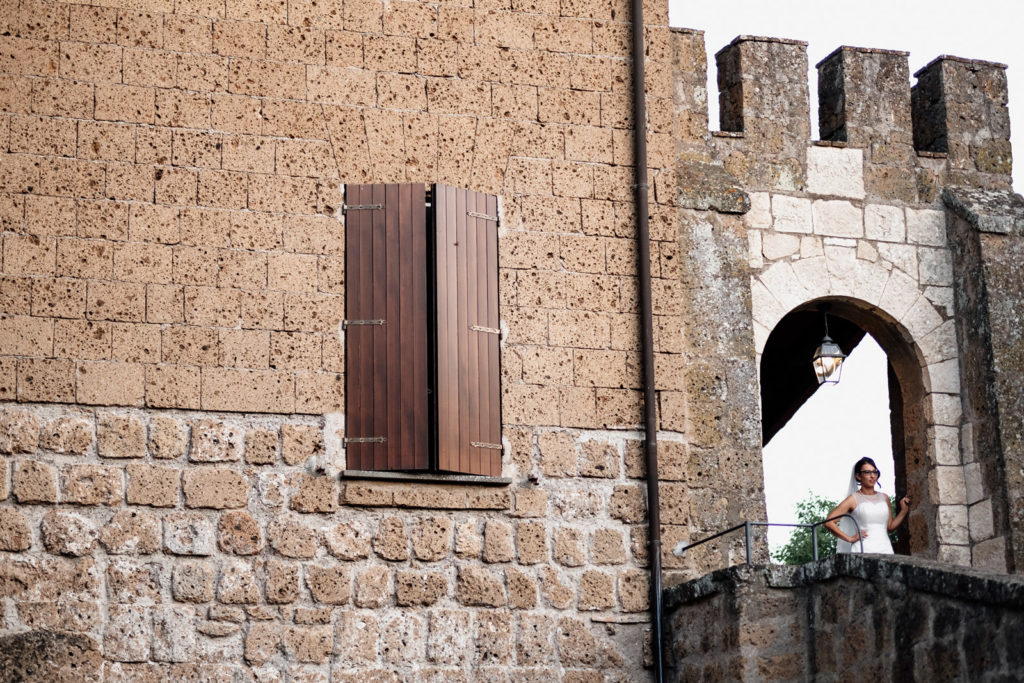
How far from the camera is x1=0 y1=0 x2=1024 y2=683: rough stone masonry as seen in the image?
8.95 m

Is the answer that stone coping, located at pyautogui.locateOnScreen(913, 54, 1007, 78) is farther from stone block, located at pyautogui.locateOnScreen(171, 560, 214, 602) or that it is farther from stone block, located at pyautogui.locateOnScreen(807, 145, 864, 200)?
stone block, located at pyautogui.locateOnScreen(171, 560, 214, 602)

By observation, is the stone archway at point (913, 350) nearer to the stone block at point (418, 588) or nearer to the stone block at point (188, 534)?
the stone block at point (418, 588)

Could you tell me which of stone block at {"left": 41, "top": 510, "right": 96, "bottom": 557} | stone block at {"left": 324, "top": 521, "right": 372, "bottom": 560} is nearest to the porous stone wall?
stone block at {"left": 324, "top": 521, "right": 372, "bottom": 560}

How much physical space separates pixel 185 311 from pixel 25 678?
1980mm

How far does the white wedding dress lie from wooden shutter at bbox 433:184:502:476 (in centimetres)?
211

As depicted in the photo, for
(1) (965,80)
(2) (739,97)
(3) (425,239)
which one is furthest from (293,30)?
(1) (965,80)

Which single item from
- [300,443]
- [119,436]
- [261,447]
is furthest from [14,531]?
[300,443]

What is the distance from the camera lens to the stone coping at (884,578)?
7457 millimetres

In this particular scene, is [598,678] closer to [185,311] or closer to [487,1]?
[185,311]

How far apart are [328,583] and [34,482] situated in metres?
1.53

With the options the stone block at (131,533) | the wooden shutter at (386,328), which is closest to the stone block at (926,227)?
the wooden shutter at (386,328)

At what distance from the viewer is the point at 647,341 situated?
388 inches

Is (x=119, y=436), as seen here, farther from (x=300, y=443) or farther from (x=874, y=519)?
(x=874, y=519)

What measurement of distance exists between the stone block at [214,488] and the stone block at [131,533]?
8.4 inches
